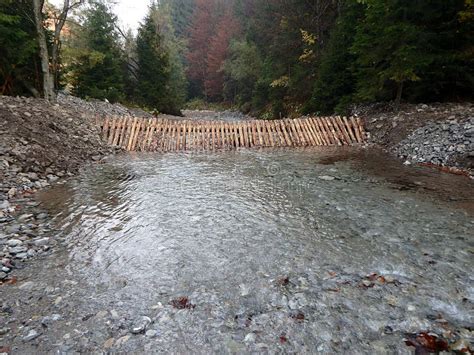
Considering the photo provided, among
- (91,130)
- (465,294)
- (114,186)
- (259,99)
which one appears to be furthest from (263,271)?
(259,99)

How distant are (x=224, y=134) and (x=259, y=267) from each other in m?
9.24

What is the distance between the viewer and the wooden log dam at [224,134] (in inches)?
455

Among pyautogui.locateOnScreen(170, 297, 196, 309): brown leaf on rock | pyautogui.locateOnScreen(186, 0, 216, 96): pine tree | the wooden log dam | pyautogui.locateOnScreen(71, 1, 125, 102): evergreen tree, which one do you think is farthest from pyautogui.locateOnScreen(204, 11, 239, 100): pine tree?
pyautogui.locateOnScreen(170, 297, 196, 309): brown leaf on rock

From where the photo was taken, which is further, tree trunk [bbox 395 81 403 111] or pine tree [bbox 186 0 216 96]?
pine tree [bbox 186 0 216 96]

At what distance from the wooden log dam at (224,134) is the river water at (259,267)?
5.11 meters

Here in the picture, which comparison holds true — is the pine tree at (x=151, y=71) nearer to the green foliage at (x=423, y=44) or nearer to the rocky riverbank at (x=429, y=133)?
the green foliage at (x=423, y=44)

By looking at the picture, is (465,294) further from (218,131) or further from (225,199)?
(218,131)

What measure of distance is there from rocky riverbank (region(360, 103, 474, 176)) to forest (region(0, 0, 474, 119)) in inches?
39.5

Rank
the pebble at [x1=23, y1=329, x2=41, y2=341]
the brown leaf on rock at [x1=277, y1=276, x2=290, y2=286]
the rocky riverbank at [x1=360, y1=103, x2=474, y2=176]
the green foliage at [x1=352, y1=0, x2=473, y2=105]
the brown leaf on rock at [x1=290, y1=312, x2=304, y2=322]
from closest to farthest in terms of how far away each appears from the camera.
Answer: the pebble at [x1=23, y1=329, x2=41, y2=341], the brown leaf on rock at [x1=290, y1=312, x2=304, y2=322], the brown leaf on rock at [x1=277, y1=276, x2=290, y2=286], the rocky riverbank at [x1=360, y1=103, x2=474, y2=176], the green foliage at [x1=352, y1=0, x2=473, y2=105]

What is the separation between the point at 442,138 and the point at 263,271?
771cm

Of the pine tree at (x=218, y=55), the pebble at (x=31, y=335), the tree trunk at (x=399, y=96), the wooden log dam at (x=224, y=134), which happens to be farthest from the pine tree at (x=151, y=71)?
the pebble at (x=31, y=335)

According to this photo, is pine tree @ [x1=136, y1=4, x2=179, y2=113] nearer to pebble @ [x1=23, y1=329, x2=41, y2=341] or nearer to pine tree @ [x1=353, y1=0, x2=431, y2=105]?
pine tree @ [x1=353, y1=0, x2=431, y2=105]

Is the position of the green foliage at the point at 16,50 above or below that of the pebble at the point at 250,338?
above

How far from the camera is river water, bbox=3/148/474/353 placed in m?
2.57
